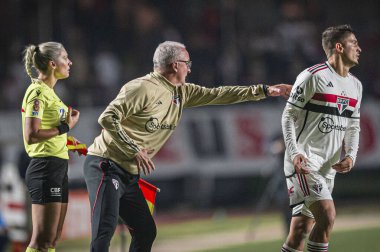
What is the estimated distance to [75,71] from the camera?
1691 cm

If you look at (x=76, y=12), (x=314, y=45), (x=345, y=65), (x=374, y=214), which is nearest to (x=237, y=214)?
(x=374, y=214)

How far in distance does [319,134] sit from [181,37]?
11288 mm

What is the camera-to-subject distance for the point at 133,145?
6.59 meters

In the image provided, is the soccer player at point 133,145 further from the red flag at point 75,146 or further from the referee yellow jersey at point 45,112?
the red flag at point 75,146

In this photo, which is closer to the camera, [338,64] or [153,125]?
[153,125]

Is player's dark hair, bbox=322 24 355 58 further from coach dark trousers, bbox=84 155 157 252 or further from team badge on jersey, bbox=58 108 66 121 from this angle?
team badge on jersey, bbox=58 108 66 121

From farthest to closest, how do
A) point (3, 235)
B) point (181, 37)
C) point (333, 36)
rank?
point (181, 37), point (3, 235), point (333, 36)

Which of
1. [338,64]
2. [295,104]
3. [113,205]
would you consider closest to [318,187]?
[295,104]

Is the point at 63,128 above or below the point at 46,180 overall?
above

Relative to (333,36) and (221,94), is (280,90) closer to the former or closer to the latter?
(221,94)

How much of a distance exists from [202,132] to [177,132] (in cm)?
57

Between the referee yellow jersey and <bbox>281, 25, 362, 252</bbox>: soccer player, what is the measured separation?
79.7 inches

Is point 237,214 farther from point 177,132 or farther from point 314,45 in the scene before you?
point 314,45

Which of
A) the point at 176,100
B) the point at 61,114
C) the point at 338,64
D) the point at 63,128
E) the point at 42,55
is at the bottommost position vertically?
the point at 63,128
